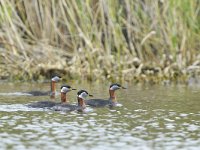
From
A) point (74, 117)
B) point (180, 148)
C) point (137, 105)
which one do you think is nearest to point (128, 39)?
point (137, 105)

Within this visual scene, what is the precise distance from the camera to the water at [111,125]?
11.1m

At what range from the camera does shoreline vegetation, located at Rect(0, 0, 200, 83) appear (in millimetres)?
19531

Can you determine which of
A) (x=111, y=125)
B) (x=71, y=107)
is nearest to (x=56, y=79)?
(x=71, y=107)

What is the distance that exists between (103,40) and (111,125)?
759cm

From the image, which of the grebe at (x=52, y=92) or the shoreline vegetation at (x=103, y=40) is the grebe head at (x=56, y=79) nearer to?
the grebe at (x=52, y=92)

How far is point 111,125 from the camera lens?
41.7 ft

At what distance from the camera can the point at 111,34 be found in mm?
19734

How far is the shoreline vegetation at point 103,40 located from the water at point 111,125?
100 inches

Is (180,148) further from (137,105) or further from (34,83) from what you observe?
(34,83)

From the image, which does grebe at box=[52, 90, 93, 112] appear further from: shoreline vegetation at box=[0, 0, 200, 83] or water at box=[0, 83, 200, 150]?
shoreline vegetation at box=[0, 0, 200, 83]

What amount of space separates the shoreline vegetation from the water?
2540 mm

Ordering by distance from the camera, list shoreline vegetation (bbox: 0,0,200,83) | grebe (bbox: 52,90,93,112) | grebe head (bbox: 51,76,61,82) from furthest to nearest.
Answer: shoreline vegetation (bbox: 0,0,200,83), grebe head (bbox: 51,76,61,82), grebe (bbox: 52,90,93,112)

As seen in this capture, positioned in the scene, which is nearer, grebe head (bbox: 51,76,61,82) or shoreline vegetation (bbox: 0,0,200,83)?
grebe head (bbox: 51,76,61,82)

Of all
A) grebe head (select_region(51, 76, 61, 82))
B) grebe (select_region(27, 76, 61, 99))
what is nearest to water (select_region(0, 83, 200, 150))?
grebe (select_region(27, 76, 61, 99))
